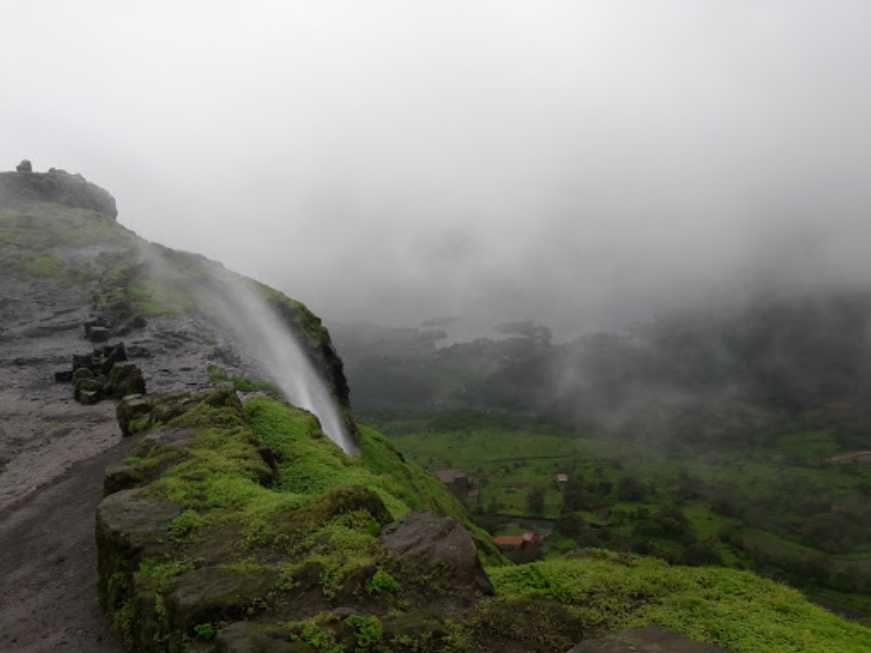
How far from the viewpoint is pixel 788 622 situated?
42.3 feet

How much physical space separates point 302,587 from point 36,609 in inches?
480

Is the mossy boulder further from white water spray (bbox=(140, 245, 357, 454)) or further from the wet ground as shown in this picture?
white water spray (bbox=(140, 245, 357, 454))

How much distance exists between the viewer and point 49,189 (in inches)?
5069

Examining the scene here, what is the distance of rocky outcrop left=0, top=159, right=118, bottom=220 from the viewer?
401 feet

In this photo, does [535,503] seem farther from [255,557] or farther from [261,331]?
[255,557]

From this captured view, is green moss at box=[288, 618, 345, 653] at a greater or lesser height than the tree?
greater

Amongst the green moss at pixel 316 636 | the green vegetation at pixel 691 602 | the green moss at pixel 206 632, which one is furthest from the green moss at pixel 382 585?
the green moss at pixel 206 632

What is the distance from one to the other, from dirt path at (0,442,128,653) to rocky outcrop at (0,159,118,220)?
377ft

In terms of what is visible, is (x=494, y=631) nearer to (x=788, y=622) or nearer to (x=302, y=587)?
(x=302, y=587)

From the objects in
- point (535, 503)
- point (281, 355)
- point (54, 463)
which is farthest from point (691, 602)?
point (535, 503)

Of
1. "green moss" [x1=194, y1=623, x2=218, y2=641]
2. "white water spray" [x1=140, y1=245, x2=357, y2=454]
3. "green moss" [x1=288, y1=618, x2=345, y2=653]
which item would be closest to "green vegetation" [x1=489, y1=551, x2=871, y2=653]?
"green moss" [x1=288, y1=618, x2=345, y2=653]

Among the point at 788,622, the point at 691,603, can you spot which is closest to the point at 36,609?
the point at 691,603

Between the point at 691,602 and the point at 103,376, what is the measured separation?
166 feet

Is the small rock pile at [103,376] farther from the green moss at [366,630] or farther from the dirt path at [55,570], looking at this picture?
the green moss at [366,630]
